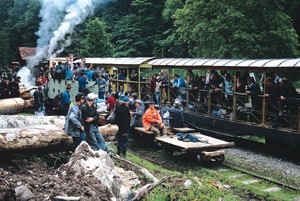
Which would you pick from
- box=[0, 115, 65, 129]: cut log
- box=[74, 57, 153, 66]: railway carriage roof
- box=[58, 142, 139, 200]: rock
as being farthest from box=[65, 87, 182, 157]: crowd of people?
box=[74, 57, 153, 66]: railway carriage roof

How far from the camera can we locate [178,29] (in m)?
30.0

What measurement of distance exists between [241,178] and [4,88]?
11758 millimetres

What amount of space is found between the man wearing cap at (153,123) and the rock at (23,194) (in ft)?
22.9

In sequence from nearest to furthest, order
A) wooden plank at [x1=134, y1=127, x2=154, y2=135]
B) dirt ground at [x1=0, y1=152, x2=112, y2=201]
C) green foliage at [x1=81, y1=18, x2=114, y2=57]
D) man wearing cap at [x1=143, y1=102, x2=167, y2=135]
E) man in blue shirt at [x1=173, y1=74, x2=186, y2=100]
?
1. dirt ground at [x1=0, y1=152, x2=112, y2=201]
2. wooden plank at [x1=134, y1=127, x2=154, y2=135]
3. man wearing cap at [x1=143, y1=102, x2=167, y2=135]
4. man in blue shirt at [x1=173, y1=74, x2=186, y2=100]
5. green foliage at [x1=81, y1=18, x2=114, y2=57]

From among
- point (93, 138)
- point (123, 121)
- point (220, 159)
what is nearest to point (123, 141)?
point (123, 121)

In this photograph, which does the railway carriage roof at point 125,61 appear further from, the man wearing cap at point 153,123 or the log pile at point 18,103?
the man wearing cap at point 153,123

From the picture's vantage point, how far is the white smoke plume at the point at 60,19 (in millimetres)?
39188

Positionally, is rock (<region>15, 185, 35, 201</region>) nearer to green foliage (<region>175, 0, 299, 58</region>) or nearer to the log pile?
the log pile

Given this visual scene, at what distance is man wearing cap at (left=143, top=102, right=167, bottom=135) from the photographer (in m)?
13.0

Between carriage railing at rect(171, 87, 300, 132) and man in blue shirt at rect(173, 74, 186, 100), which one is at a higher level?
man in blue shirt at rect(173, 74, 186, 100)

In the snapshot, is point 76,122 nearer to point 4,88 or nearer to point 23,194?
point 23,194

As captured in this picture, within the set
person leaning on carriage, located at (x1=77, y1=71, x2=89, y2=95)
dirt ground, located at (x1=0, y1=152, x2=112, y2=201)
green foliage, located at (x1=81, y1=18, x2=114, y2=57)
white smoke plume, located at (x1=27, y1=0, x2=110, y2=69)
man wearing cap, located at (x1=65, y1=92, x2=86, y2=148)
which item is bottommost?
dirt ground, located at (x1=0, y1=152, x2=112, y2=201)

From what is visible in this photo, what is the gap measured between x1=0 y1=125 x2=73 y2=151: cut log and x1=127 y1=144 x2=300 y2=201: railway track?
10.9 ft

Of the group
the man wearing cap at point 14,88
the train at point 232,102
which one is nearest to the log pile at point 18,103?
the man wearing cap at point 14,88
